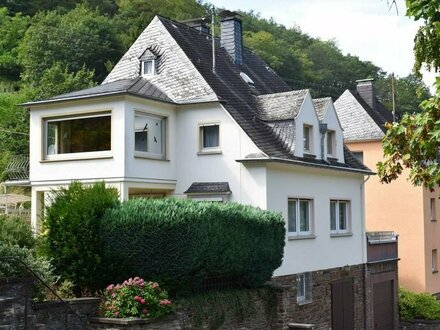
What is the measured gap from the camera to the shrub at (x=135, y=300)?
14.6 meters

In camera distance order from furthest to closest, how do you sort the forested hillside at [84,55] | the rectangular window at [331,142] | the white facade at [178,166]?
the forested hillside at [84,55] < the rectangular window at [331,142] < the white facade at [178,166]

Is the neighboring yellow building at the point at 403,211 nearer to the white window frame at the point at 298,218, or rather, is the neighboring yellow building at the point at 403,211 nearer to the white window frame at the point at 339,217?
the white window frame at the point at 339,217

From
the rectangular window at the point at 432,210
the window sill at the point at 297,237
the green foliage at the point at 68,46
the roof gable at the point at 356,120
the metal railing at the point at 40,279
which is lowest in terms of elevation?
the metal railing at the point at 40,279

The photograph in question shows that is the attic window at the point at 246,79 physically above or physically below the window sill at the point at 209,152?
above

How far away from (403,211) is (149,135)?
1745cm

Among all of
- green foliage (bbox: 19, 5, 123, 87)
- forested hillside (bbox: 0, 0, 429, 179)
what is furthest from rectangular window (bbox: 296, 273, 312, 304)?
green foliage (bbox: 19, 5, 123, 87)

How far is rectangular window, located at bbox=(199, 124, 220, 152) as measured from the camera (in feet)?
72.9

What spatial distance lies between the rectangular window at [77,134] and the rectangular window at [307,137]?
Answer: 264 inches

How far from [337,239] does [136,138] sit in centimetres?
855

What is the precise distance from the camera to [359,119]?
36469 mm

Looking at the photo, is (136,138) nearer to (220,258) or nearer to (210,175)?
(210,175)

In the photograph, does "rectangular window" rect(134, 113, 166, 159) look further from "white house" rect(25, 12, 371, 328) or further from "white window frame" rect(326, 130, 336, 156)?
"white window frame" rect(326, 130, 336, 156)

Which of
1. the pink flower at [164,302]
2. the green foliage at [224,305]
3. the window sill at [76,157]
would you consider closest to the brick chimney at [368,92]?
the window sill at [76,157]

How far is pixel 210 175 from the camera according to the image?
22.0 m
